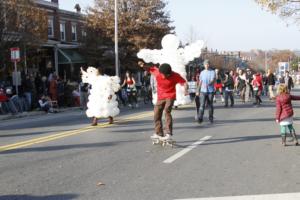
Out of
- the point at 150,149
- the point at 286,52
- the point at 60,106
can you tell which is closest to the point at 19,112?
the point at 60,106

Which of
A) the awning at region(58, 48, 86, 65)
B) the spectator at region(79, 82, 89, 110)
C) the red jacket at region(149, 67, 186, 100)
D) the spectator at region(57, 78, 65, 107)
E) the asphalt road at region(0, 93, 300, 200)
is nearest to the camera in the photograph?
the asphalt road at region(0, 93, 300, 200)

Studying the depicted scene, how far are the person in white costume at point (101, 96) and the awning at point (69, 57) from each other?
2626cm

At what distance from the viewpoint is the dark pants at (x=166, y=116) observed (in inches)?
448

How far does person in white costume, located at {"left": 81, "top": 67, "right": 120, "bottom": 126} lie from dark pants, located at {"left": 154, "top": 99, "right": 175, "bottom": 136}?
14.1 ft

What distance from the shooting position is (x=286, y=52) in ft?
476

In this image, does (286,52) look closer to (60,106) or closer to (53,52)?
(53,52)

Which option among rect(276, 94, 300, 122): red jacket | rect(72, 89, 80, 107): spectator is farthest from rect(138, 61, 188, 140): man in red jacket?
rect(72, 89, 80, 107): spectator

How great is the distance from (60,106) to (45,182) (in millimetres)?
Result: 19480

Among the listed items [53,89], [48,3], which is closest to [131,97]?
[53,89]

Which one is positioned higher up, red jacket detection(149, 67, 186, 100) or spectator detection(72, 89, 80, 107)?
red jacket detection(149, 67, 186, 100)

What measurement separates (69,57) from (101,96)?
26997mm

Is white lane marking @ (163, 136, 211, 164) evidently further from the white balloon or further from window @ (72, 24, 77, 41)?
window @ (72, 24, 77, 41)

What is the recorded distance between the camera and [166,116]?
1143cm

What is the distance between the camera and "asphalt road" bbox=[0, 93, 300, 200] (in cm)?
721
